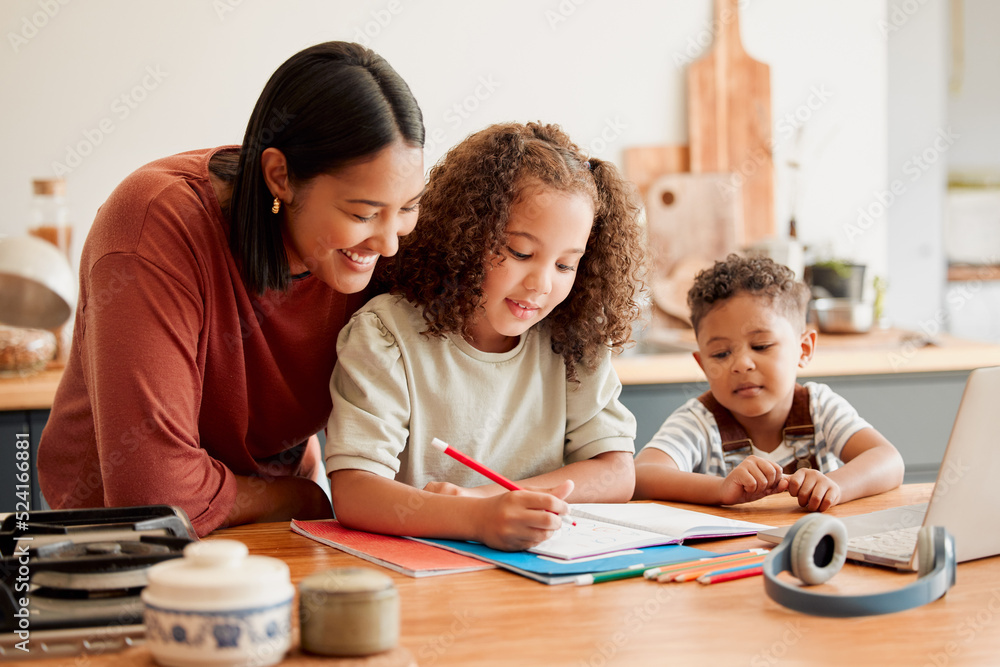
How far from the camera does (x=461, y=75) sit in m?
2.77

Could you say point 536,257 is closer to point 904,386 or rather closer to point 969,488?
point 969,488

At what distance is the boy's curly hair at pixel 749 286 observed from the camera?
1550 mm

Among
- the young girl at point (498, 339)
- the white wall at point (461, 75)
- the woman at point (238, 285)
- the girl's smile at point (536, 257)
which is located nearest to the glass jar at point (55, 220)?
the white wall at point (461, 75)

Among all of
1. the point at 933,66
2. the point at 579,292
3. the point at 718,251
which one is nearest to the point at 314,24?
the point at 718,251

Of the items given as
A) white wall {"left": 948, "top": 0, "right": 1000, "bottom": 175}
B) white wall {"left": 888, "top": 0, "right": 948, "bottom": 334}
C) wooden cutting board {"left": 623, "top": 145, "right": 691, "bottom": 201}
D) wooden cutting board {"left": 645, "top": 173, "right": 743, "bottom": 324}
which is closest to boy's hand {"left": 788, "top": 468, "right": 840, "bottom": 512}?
wooden cutting board {"left": 645, "top": 173, "right": 743, "bottom": 324}

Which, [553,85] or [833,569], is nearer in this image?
[833,569]

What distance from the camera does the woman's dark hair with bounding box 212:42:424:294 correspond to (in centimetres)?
108

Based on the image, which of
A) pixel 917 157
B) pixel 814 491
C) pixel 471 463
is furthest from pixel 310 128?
pixel 917 157

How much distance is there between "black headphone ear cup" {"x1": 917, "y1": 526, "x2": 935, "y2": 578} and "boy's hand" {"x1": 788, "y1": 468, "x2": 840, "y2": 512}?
14.9 inches

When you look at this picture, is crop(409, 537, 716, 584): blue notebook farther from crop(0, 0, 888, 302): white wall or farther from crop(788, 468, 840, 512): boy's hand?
crop(0, 0, 888, 302): white wall

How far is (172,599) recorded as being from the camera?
23.8 inches

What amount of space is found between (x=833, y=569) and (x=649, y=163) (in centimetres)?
221

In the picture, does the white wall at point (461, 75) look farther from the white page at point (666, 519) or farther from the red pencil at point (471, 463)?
the red pencil at point (471, 463)

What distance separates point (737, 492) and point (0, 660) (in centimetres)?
88
